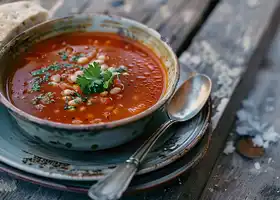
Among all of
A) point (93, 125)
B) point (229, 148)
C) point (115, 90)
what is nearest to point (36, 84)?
point (115, 90)

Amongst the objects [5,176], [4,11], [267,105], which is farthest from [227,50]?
[5,176]

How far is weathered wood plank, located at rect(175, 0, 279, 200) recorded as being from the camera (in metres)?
1.89

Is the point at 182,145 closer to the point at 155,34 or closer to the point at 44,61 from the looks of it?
the point at 155,34

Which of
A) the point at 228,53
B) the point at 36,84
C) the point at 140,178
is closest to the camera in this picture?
the point at 140,178

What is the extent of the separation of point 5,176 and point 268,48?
1739mm

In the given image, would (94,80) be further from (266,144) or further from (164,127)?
(266,144)

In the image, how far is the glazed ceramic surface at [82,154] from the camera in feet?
4.55

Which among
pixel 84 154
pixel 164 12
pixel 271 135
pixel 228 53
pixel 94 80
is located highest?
pixel 94 80

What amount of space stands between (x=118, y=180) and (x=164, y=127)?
13.7 inches

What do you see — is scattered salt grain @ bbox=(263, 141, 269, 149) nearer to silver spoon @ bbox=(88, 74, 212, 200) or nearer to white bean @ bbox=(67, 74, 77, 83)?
silver spoon @ bbox=(88, 74, 212, 200)

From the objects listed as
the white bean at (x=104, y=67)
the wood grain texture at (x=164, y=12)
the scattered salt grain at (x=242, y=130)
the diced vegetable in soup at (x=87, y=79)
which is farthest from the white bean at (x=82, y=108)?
the wood grain texture at (x=164, y=12)

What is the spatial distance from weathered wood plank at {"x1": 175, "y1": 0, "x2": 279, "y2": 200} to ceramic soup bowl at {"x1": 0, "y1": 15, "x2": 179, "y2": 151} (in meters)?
0.32

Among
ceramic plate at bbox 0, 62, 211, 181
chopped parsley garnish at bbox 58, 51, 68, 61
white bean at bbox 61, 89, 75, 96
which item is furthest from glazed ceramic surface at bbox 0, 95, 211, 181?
chopped parsley garnish at bbox 58, 51, 68, 61

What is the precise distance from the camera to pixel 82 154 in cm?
150
